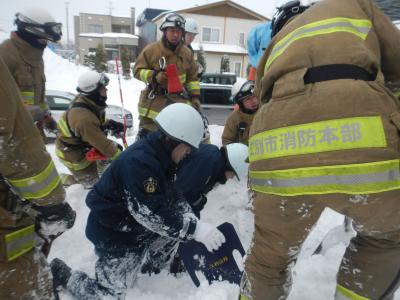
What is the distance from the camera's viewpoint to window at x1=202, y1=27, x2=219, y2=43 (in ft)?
86.6

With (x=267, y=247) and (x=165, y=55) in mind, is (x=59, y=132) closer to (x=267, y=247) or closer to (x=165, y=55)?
(x=165, y=55)

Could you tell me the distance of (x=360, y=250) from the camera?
1449 mm

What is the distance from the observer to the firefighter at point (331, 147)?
1204 millimetres

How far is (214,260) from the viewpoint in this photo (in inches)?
94.5

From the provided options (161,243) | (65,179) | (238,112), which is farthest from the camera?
(65,179)

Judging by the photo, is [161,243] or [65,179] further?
[65,179]

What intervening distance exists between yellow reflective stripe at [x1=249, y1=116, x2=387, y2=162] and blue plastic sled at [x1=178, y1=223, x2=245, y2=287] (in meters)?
1.31

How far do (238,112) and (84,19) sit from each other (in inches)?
1916

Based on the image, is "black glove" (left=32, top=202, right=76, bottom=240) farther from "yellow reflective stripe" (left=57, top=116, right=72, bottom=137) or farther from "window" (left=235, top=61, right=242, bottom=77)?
"window" (left=235, top=61, right=242, bottom=77)

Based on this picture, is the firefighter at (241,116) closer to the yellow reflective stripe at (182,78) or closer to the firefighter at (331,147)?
the yellow reflective stripe at (182,78)

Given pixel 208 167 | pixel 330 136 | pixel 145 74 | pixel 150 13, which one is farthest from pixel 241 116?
pixel 150 13

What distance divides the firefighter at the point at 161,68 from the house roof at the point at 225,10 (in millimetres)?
22997

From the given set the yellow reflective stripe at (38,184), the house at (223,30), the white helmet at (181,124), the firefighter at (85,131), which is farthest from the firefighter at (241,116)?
the house at (223,30)

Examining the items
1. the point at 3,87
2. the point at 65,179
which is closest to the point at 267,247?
the point at 3,87
